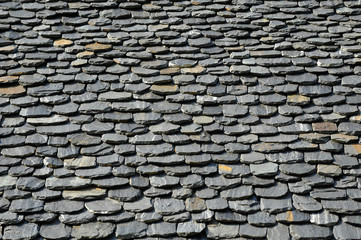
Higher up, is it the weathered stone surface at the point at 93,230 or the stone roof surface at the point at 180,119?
the stone roof surface at the point at 180,119

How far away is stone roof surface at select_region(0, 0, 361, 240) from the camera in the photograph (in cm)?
335

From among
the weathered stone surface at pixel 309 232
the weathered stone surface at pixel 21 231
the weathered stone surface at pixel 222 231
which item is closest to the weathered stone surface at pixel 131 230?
the weathered stone surface at pixel 222 231

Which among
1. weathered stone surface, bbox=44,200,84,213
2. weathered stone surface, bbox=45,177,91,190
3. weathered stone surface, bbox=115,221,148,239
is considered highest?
weathered stone surface, bbox=45,177,91,190

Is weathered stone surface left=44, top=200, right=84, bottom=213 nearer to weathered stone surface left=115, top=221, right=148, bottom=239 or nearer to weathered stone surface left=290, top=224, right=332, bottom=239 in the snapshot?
weathered stone surface left=115, top=221, right=148, bottom=239

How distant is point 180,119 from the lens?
3.76 m

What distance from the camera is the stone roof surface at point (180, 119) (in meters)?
3.35

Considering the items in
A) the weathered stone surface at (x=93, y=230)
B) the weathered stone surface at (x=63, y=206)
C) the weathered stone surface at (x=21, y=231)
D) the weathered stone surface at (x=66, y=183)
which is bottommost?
the weathered stone surface at (x=93, y=230)

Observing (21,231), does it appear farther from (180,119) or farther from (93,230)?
(180,119)

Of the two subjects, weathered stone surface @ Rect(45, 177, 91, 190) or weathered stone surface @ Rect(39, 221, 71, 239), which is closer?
weathered stone surface @ Rect(39, 221, 71, 239)

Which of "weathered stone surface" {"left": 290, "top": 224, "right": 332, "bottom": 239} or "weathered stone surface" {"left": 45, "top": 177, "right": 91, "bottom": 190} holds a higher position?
"weathered stone surface" {"left": 45, "top": 177, "right": 91, "bottom": 190}

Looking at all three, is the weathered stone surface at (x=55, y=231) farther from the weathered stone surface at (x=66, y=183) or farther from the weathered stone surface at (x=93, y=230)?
the weathered stone surface at (x=66, y=183)

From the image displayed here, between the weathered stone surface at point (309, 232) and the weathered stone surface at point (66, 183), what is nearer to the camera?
the weathered stone surface at point (309, 232)

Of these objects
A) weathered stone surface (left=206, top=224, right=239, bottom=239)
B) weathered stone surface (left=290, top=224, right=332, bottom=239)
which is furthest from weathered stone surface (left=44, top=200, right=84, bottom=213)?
weathered stone surface (left=290, top=224, right=332, bottom=239)

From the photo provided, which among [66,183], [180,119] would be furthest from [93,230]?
[180,119]
